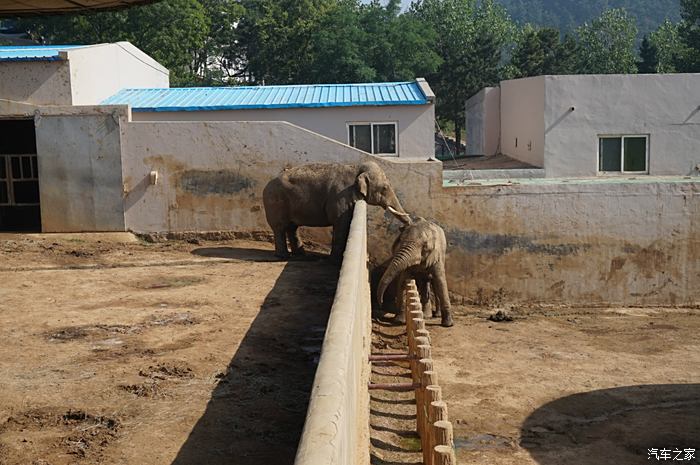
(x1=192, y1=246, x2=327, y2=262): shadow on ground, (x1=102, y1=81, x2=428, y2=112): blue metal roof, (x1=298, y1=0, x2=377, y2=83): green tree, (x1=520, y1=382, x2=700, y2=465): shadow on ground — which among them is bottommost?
(x1=520, y1=382, x2=700, y2=465): shadow on ground

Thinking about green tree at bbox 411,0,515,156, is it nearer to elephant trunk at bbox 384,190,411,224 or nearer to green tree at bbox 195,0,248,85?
green tree at bbox 195,0,248,85

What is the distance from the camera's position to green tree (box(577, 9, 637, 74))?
57188 mm

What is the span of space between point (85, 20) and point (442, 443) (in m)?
31.5

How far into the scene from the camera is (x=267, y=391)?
614 centimetres

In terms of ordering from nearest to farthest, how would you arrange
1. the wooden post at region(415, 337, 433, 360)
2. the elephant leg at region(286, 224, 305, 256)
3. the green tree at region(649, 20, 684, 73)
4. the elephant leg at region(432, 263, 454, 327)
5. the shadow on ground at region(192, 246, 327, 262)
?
the wooden post at region(415, 337, 433, 360) < the shadow on ground at region(192, 246, 327, 262) < the elephant leg at region(432, 263, 454, 327) < the elephant leg at region(286, 224, 305, 256) < the green tree at region(649, 20, 684, 73)

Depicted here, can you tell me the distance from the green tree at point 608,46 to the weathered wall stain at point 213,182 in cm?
4695

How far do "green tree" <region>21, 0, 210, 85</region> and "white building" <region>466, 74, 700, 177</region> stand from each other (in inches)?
750

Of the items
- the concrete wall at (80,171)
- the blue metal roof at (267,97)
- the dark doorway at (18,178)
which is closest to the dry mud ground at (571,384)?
the concrete wall at (80,171)

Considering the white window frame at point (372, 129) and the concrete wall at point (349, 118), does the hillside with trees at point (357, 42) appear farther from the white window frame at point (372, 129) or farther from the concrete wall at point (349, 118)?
the white window frame at point (372, 129)

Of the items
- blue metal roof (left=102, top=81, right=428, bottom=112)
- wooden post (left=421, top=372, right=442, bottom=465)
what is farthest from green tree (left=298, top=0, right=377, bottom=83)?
wooden post (left=421, top=372, right=442, bottom=465)

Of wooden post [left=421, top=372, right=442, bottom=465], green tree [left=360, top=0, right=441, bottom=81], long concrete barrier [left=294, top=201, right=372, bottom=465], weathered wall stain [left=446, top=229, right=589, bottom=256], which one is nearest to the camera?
long concrete barrier [left=294, top=201, right=372, bottom=465]

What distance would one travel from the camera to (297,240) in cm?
1333

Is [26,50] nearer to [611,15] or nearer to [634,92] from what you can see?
[634,92]

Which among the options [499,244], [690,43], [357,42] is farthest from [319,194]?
[690,43]
